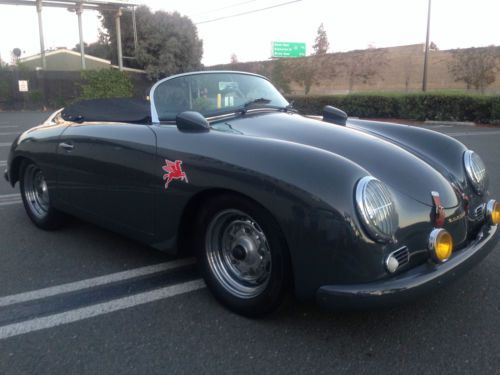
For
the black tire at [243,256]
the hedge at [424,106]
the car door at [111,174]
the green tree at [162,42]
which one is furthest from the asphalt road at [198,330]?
the green tree at [162,42]

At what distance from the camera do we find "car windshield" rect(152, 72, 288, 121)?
3.39 meters

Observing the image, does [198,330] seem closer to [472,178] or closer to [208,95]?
[208,95]

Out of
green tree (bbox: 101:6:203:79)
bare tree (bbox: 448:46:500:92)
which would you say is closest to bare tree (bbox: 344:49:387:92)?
bare tree (bbox: 448:46:500:92)

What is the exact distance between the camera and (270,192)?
90.0 inches

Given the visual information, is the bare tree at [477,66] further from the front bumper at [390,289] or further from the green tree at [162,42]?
the front bumper at [390,289]

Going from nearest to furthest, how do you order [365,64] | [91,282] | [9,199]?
[91,282], [9,199], [365,64]

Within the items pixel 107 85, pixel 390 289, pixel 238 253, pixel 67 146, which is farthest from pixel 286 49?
pixel 390 289

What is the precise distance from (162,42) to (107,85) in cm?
1291

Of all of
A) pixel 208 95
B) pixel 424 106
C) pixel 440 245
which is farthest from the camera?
pixel 424 106

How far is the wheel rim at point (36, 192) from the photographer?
4.23 meters

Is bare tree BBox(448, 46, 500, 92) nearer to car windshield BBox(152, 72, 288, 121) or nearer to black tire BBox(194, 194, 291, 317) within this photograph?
car windshield BBox(152, 72, 288, 121)

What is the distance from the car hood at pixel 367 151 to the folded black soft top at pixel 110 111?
648 mm

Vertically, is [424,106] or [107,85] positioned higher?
[107,85]

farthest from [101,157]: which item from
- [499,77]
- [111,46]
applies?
[111,46]
